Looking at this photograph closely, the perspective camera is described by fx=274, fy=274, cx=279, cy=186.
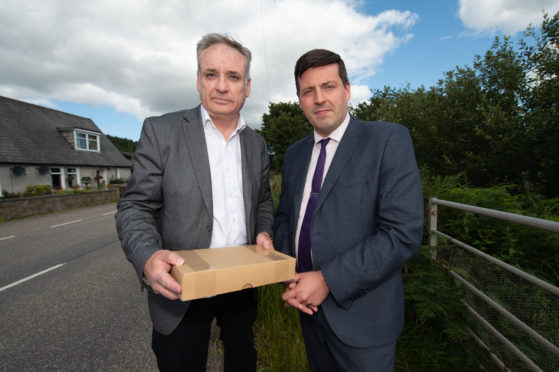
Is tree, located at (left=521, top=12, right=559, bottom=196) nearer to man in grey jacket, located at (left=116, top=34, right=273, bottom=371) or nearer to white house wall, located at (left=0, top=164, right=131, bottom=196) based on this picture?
man in grey jacket, located at (left=116, top=34, right=273, bottom=371)

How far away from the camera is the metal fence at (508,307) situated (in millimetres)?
1812

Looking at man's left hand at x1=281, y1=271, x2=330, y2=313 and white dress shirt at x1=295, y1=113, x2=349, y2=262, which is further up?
white dress shirt at x1=295, y1=113, x2=349, y2=262

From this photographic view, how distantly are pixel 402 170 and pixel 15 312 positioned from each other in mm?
5368

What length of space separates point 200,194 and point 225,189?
191 millimetres

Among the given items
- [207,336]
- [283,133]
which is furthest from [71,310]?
[283,133]

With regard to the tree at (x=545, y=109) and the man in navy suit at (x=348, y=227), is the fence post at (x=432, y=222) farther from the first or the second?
the tree at (x=545, y=109)

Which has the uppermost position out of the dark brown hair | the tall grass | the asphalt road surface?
the dark brown hair

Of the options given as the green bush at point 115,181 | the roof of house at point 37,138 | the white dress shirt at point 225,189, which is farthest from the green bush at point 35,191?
the white dress shirt at point 225,189

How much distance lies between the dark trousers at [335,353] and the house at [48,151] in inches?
888

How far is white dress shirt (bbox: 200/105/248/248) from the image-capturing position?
71.1 inches

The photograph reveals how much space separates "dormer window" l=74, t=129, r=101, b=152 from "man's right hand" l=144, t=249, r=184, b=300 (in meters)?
27.7

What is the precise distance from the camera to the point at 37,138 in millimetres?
20609

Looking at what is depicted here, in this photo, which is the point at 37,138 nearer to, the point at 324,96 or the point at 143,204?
the point at 143,204

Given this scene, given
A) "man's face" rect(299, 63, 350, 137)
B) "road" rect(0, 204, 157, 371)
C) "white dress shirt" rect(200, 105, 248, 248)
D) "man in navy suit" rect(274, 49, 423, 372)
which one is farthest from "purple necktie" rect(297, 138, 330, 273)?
"road" rect(0, 204, 157, 371)
